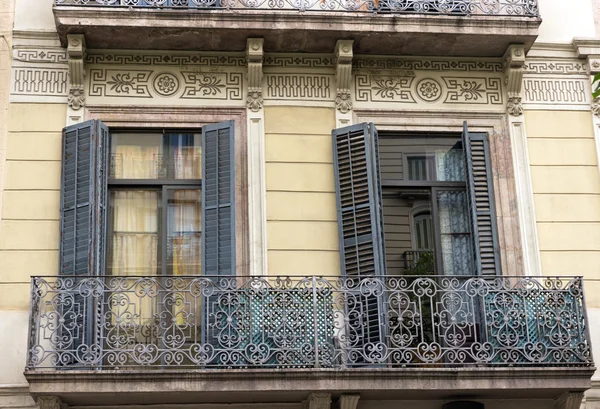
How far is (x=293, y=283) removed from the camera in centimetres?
1268

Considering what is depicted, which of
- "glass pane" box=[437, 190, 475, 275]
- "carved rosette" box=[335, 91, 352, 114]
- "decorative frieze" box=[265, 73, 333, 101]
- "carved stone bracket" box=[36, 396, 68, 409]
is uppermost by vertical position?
"decorative frieze" box=[265, 73, 333, 101]

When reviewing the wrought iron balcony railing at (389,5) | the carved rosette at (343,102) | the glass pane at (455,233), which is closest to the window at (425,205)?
the glass pane at (455,233)

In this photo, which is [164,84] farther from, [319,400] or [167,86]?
[319,400]

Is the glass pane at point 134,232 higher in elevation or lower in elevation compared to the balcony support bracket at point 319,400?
higher

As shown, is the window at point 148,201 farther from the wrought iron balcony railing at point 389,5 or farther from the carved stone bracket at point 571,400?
the carved stone bracket at point 571,400

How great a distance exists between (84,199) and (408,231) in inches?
148

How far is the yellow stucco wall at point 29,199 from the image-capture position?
1255cm

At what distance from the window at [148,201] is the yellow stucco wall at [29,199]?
0.18m

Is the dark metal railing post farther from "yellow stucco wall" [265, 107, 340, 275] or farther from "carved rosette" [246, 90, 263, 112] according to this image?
"carved rosette" [246, 90, 263, 112]

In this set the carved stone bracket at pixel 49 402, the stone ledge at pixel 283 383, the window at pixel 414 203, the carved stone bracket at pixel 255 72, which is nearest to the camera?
the stone ledge at pixel 283 383

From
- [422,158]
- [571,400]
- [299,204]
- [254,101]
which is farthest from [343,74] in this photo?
[571,400]

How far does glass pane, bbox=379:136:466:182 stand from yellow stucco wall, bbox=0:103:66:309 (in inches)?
152

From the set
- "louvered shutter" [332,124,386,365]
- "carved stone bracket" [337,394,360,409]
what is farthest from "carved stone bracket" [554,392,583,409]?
"carved stone bracket" [337,394,360,409]

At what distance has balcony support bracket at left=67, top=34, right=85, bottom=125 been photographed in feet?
43.5
